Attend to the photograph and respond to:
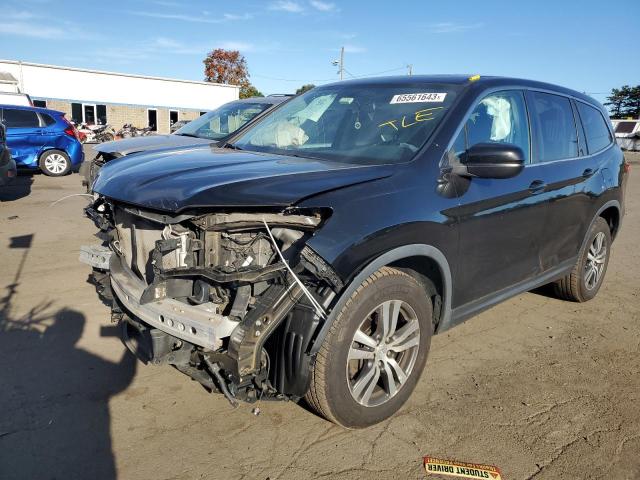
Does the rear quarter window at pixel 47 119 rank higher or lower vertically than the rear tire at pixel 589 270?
higher

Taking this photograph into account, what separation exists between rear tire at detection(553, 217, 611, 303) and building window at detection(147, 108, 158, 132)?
34.7m

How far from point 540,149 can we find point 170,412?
10.5 ft

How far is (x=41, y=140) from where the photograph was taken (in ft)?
43.4

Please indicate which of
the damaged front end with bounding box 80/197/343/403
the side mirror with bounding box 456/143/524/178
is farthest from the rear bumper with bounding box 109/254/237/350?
the side mirror with bounding box 456/143/524/178

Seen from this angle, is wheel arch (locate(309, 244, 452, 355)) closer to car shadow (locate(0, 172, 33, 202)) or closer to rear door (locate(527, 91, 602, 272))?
rear door (locate(527, 91, 602, 272))

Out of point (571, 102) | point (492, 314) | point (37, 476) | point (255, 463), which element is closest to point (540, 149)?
point (571, 102)

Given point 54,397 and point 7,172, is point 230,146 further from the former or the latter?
point 7,172

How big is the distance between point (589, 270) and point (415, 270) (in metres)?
2.82

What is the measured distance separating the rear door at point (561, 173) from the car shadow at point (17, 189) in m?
9.56

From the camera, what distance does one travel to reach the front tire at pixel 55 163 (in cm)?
1340

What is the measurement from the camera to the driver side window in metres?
3.35

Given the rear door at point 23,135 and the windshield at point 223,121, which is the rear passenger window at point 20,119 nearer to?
the rear door at point 23,135

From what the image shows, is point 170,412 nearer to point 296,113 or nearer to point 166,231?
point 166,231

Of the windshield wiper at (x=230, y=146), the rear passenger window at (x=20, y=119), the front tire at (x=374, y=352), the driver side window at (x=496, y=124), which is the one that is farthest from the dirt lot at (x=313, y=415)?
the rear passenger window at (x=20, y=119)
